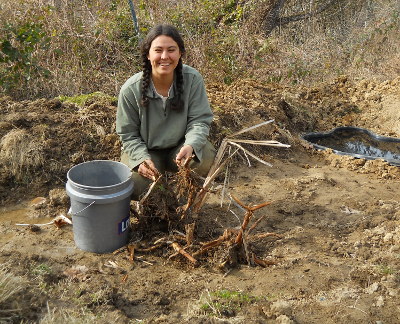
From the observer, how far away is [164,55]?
10.1ft

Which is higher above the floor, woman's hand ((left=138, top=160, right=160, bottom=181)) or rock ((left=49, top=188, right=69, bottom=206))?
woman's hand ((left=138, top=160, right=160, bottom=181))

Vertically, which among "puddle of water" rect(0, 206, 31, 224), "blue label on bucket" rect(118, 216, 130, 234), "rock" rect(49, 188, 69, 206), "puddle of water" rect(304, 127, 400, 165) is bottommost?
"puddle of water" rect(304, 127, 400, 165)

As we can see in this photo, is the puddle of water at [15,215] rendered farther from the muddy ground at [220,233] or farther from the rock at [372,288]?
the rock at [372,288]

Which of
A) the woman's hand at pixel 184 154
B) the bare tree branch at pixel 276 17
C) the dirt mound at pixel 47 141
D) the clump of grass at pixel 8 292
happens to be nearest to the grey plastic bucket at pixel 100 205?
the woman's hand at pixel 184 154

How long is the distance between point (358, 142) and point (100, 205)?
368 centimetres

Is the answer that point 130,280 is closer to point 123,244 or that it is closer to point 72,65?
point 123,244

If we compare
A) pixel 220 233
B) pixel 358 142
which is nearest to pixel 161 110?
pixel 220 233

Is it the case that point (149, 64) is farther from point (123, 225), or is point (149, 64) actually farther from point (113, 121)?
point (113, 121)

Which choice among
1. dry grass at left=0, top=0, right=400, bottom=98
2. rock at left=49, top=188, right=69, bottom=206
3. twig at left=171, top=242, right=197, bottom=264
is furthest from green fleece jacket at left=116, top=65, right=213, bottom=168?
dry grass at left=0, top=0, right=400, bottom=98

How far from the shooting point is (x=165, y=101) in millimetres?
3309

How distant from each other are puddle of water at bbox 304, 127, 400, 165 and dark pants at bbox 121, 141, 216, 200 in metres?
2.26

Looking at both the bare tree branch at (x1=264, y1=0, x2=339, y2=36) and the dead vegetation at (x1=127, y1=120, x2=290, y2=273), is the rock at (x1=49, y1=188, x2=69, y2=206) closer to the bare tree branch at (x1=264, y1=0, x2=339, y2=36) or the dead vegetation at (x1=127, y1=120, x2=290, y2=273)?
the dead vegetation at (x1=127, y1=120, x2=290, y2=273)

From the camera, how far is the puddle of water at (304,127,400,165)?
5.33 m

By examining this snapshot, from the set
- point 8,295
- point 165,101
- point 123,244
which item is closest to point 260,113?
point 165,101
